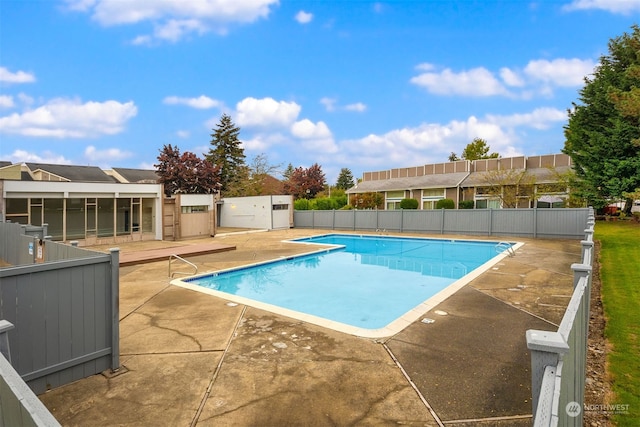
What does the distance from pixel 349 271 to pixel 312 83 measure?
62.1 feet

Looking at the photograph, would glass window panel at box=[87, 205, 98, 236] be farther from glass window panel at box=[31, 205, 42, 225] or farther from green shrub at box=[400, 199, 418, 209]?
green shrub at box=[400, 199, 418, 209]

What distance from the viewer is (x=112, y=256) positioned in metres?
4.11

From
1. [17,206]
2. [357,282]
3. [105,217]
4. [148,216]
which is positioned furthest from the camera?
[148,216]

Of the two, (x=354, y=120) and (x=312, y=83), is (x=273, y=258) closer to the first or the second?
(x=312, y=83)

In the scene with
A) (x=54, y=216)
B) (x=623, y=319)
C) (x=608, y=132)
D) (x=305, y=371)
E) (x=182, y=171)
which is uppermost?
(x=608, y=132)

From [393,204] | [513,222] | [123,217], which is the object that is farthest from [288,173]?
[513,222]

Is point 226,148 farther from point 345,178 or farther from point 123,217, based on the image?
point 123,217

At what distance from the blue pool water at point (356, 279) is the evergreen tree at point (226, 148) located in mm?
29277

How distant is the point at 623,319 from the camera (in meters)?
5.48

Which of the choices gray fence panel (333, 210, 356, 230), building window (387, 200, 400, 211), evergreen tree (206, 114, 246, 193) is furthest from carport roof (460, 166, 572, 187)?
evergreen tree (206, 114, 246, 193)

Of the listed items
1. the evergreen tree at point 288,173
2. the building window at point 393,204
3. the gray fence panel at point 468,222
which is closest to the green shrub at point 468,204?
the building window at point 393,204

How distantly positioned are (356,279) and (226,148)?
1423 inches

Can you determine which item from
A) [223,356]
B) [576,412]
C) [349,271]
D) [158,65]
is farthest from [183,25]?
[576,412]

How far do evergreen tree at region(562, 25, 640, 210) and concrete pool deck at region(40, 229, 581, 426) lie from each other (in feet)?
47.4
